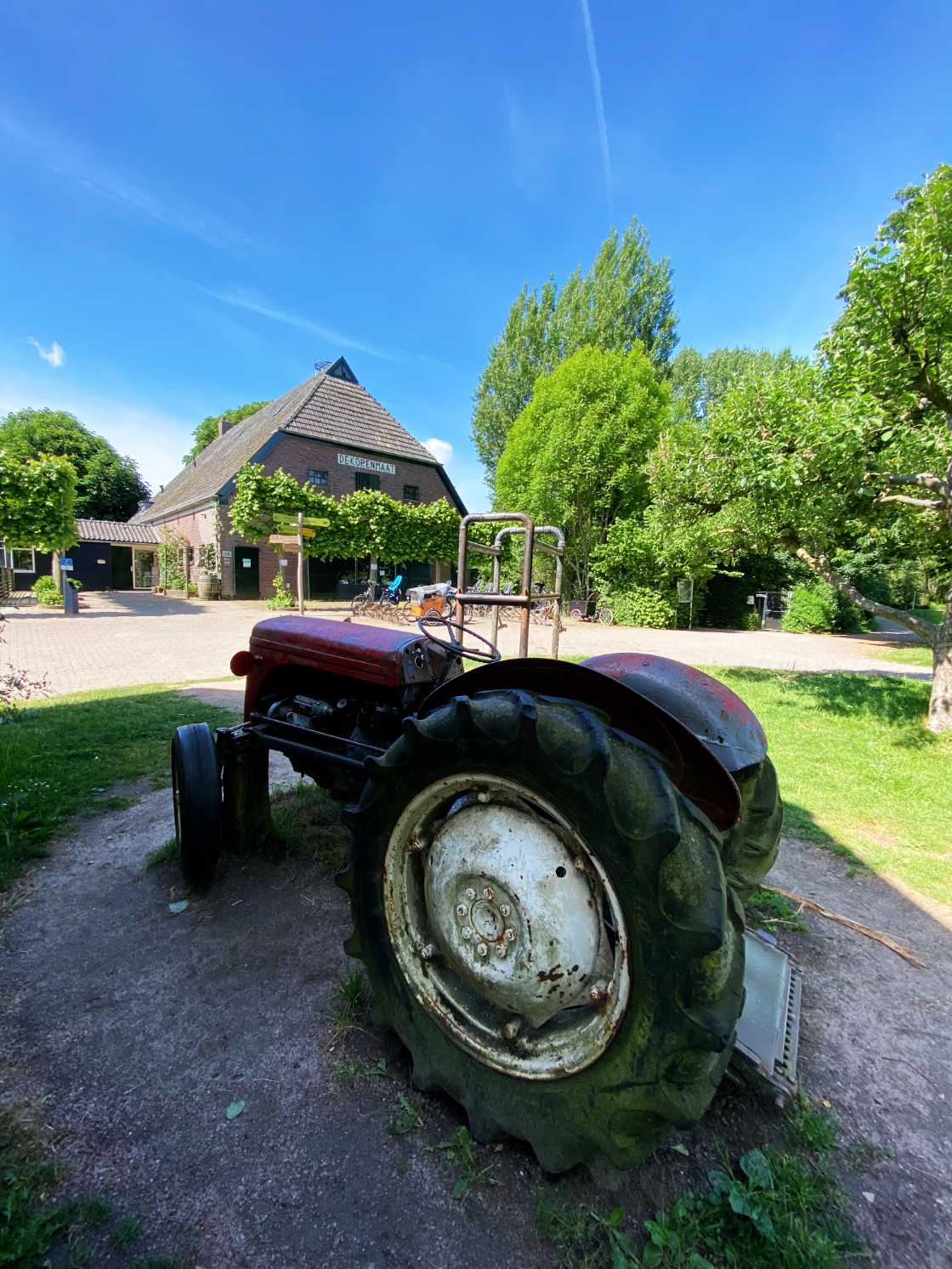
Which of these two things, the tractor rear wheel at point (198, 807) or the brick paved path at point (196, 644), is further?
the brick paved path at point (196, 644)

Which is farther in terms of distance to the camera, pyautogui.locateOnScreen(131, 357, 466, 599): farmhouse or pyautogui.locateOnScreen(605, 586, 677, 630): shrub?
pyautogui.locateOnScreen(131, 357, 466, 599): farmhouse

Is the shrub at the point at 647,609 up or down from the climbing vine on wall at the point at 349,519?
down

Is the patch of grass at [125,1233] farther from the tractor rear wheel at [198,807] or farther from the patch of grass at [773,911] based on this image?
the patch of grass at [773,911]

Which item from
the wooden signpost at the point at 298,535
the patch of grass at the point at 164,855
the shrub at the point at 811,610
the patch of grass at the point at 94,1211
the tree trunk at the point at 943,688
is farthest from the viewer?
the shrub at the point at 811,610

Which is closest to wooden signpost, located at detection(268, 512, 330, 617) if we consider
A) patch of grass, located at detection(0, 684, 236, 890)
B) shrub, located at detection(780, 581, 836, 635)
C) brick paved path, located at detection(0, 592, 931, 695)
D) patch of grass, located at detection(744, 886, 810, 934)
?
brick paved path, located at detection(0, 592, 931, 695)

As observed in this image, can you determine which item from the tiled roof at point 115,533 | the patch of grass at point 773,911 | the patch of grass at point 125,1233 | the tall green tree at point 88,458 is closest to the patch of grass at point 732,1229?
the patch of grass at point 125,1233

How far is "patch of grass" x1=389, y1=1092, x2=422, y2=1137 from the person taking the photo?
61.9 inches

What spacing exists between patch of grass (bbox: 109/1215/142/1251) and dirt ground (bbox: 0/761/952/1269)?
0.08 ft

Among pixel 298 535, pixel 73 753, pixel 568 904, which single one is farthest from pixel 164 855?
pixel 298 535

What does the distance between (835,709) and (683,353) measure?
34.0 m

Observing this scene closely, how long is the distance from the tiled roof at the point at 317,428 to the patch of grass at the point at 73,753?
59.6ft

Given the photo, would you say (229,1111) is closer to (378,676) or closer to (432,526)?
(378,676)

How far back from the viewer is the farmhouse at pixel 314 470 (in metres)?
22.6

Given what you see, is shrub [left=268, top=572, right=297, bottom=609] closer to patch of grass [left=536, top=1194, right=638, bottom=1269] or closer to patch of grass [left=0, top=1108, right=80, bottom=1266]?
patch of grass [left=0, top=1108, right=80, bottom=1266]
